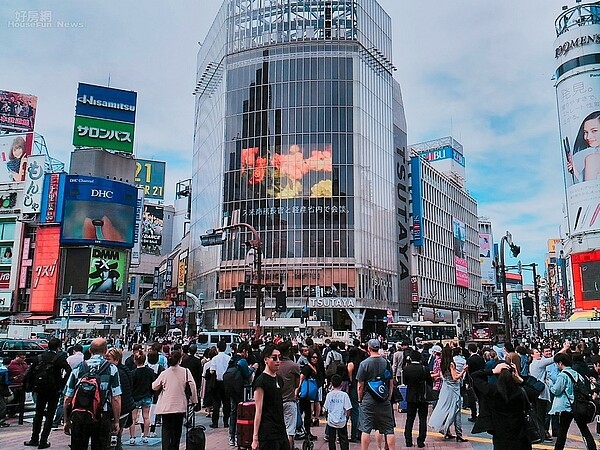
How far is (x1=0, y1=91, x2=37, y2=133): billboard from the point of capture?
92812mm

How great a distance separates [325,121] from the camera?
6656 centimetres

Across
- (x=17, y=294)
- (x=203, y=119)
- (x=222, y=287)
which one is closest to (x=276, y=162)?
(x=222, y=287)

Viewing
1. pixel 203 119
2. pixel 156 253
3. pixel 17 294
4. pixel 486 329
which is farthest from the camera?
pixel 156 253

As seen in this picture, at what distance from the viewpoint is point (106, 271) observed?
6850cm

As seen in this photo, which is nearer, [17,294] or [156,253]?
[17,294]

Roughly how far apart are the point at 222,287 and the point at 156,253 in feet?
205

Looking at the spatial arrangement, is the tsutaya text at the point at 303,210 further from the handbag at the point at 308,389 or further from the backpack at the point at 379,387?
the backpack at the point at 379,387

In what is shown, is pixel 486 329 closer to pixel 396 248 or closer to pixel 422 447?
pixel 396 248

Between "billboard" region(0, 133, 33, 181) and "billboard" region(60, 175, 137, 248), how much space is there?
14607mm

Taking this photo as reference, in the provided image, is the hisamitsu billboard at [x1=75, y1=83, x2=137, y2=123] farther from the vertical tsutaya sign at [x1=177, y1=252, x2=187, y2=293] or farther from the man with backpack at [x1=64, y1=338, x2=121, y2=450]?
the man with backpack at [x1=64, y1=338, x2=121, y2=450]

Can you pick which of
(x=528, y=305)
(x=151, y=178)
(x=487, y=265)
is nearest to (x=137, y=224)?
(x=151, y=178)

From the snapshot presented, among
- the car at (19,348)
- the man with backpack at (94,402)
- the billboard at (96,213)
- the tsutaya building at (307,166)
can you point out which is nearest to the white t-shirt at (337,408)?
the man with backpack at (94,402)

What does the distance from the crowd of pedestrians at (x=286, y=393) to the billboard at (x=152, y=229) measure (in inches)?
4378

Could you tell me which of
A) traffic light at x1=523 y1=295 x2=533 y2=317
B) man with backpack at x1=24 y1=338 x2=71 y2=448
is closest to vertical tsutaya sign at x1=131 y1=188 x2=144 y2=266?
traffic light at x1=523 y1=295 x2=533 y2=317
